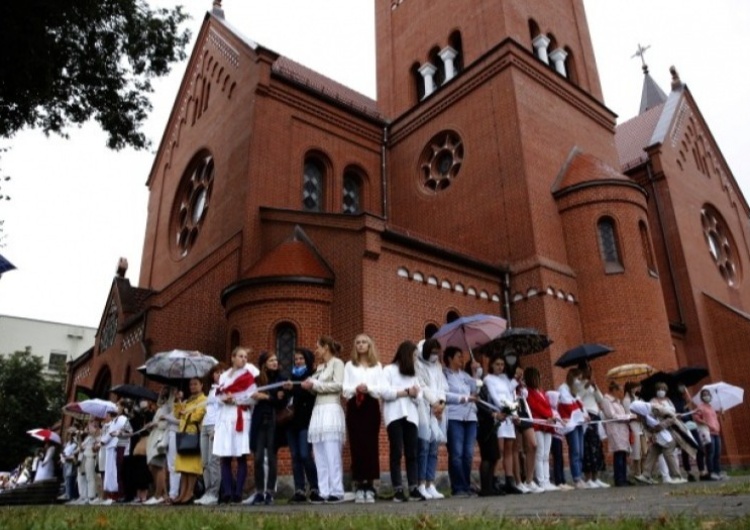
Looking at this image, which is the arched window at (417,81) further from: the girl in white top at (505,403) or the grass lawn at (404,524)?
the grass lawn at (404,524)

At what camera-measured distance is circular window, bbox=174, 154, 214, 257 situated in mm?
20562

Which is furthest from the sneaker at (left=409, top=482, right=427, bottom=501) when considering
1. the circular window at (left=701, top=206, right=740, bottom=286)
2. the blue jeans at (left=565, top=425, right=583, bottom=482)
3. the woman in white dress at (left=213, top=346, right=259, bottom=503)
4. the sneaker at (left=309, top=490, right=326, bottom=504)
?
the circular window at (left=701, top=206, right=740, bottom=286)

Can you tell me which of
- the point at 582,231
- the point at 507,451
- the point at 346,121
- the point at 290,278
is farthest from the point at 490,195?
the point at 507,451

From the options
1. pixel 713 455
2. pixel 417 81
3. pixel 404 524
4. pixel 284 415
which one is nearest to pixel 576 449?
pixel 713 455

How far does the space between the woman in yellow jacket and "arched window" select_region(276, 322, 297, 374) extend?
191 inches

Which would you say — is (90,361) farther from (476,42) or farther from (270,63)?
(476,42)

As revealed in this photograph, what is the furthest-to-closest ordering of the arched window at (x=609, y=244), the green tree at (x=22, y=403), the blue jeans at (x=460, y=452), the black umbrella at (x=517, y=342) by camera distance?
the green tree at (x=22, y=403) → the arched window at (x=609, y=244) → the black umbrella at (x=517, y=342) → the blue jeans at (x=460, y=452)

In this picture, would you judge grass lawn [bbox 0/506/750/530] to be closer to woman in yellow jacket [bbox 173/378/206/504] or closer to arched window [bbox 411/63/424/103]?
woman in yellow jacket [bbox 173/378/206/504]

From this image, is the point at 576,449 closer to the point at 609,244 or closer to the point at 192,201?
the point at 609,244

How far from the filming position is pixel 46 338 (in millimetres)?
54438

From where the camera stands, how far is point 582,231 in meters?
17.5

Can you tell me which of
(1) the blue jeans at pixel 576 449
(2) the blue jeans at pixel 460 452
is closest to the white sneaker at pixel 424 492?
(2) the blue jeans at pixel 460 452

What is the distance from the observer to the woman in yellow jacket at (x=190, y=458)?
785 centimetres

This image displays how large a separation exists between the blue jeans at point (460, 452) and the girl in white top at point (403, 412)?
92 cm
